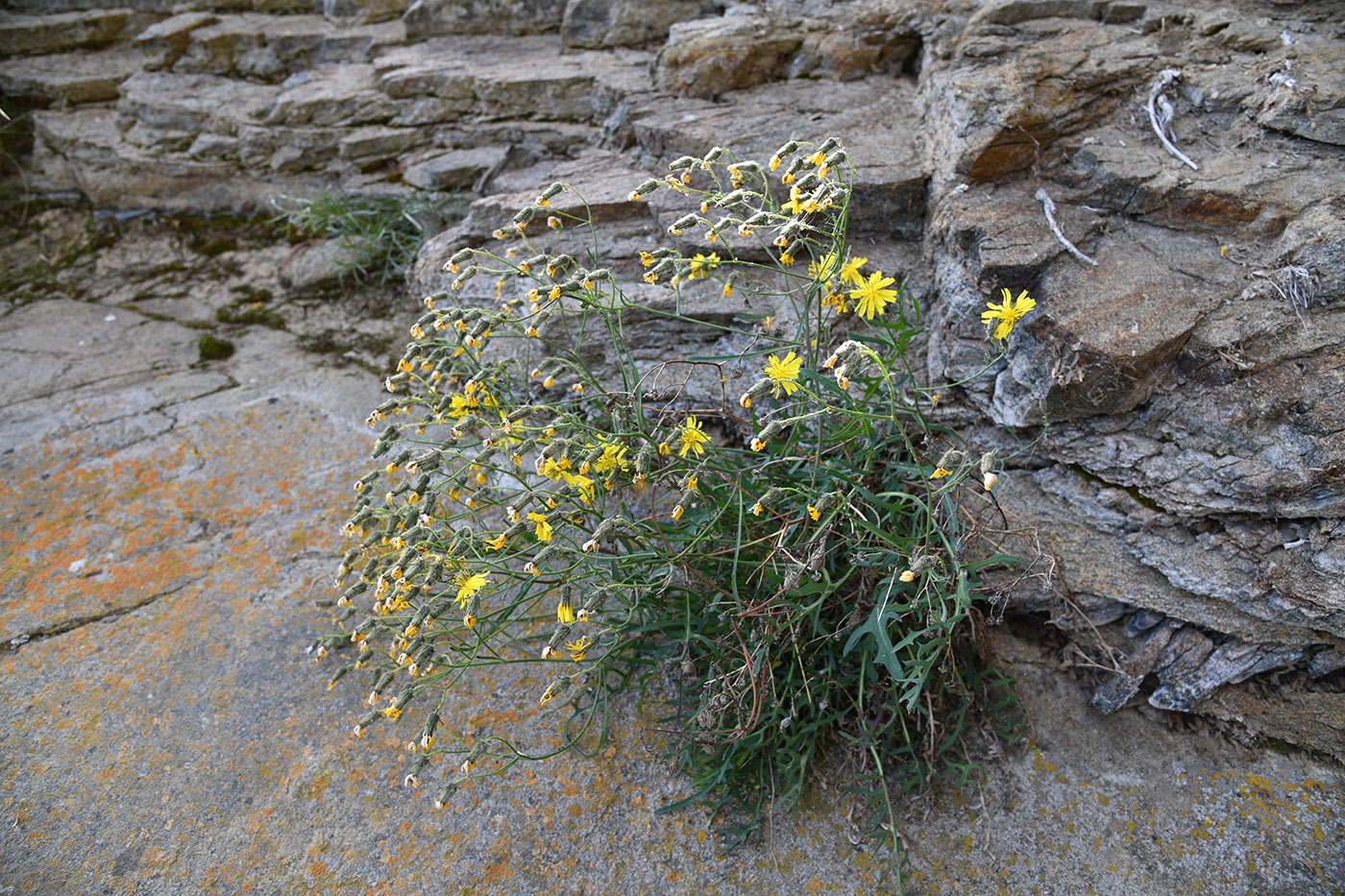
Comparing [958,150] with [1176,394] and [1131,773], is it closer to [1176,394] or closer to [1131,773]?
[1176,394]

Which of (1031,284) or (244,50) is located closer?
(1031,284)

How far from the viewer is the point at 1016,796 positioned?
1.97 meters

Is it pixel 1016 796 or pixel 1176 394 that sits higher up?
pixel 1176 394

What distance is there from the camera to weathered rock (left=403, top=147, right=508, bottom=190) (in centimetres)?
375

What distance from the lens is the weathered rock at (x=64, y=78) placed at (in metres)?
4.24

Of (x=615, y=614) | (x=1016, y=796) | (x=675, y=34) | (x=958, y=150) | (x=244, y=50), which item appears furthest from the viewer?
(x=244, y=50)

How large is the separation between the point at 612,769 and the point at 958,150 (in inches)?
82.2

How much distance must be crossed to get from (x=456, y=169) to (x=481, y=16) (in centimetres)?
110

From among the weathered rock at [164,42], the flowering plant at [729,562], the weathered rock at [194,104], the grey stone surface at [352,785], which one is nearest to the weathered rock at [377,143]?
the weathered rock at [194,104]

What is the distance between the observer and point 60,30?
14.4 ft

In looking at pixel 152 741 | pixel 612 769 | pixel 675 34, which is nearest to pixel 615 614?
pixel 612 769

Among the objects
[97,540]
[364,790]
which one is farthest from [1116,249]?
[97,540]

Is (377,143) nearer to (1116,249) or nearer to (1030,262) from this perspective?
(1030,262)

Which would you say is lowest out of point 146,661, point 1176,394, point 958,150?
point 146,661
